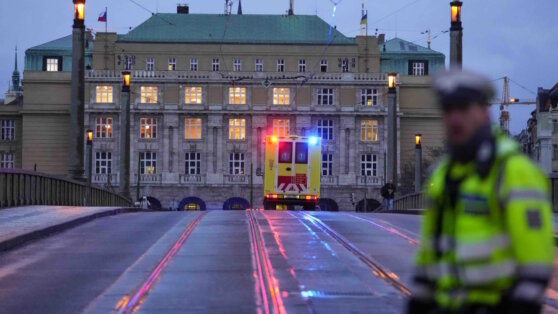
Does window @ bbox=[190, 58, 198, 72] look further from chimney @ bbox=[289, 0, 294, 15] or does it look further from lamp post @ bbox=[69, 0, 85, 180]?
lamp post @ bbox=[69, 0, 85, 180]

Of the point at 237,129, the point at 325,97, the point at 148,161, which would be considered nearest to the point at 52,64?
the point at 148,161

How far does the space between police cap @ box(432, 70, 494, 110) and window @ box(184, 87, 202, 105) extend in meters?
96.5

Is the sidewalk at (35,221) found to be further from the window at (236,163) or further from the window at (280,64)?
the window at (280,64)

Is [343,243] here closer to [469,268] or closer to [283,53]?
[469,268]

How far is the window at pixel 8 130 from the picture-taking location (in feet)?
345

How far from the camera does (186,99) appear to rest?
10031cm

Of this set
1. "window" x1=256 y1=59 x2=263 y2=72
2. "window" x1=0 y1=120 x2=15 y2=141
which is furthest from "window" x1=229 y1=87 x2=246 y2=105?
"window" x1=0 y1=120 x2=15 y2=141

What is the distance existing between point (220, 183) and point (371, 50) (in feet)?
66.4

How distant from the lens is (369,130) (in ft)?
338

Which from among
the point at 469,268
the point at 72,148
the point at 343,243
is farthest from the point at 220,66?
the point at 469,268

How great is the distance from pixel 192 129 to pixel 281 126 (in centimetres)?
886

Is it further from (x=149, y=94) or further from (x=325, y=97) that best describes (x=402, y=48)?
(x=149, y=94)

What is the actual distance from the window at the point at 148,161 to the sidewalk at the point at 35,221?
70442mm

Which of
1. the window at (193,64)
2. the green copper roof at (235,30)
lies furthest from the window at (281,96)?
the window at (193,64)
